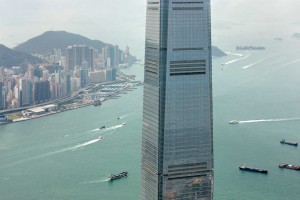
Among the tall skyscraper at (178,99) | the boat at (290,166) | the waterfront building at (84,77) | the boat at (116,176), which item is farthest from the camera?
the waterfront building at (84,77)

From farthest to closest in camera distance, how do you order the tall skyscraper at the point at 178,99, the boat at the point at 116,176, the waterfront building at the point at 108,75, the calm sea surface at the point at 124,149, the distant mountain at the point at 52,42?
the distant mountain at the point at 52,42, the waterfront building at the point at 108,75, the boat at the point at 116,176, the calm sea surface at the point at 124,149, the tall skyscraper at the point at 178,99

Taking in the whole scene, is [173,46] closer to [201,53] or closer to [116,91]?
[201,53]

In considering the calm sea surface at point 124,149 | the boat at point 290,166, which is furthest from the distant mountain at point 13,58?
the boat at point 290,166

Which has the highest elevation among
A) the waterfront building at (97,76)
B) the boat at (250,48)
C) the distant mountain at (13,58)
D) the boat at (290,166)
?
the boat at (250,48)

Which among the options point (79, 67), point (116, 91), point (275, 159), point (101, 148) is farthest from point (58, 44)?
point (275, 159)

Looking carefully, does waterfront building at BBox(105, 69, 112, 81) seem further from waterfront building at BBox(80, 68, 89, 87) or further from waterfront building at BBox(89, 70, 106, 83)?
waterfront building at BBox(80, 68, 89, 87)

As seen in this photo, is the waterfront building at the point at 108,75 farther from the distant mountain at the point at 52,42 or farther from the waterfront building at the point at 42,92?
the distant mountain at the point at 52,42
